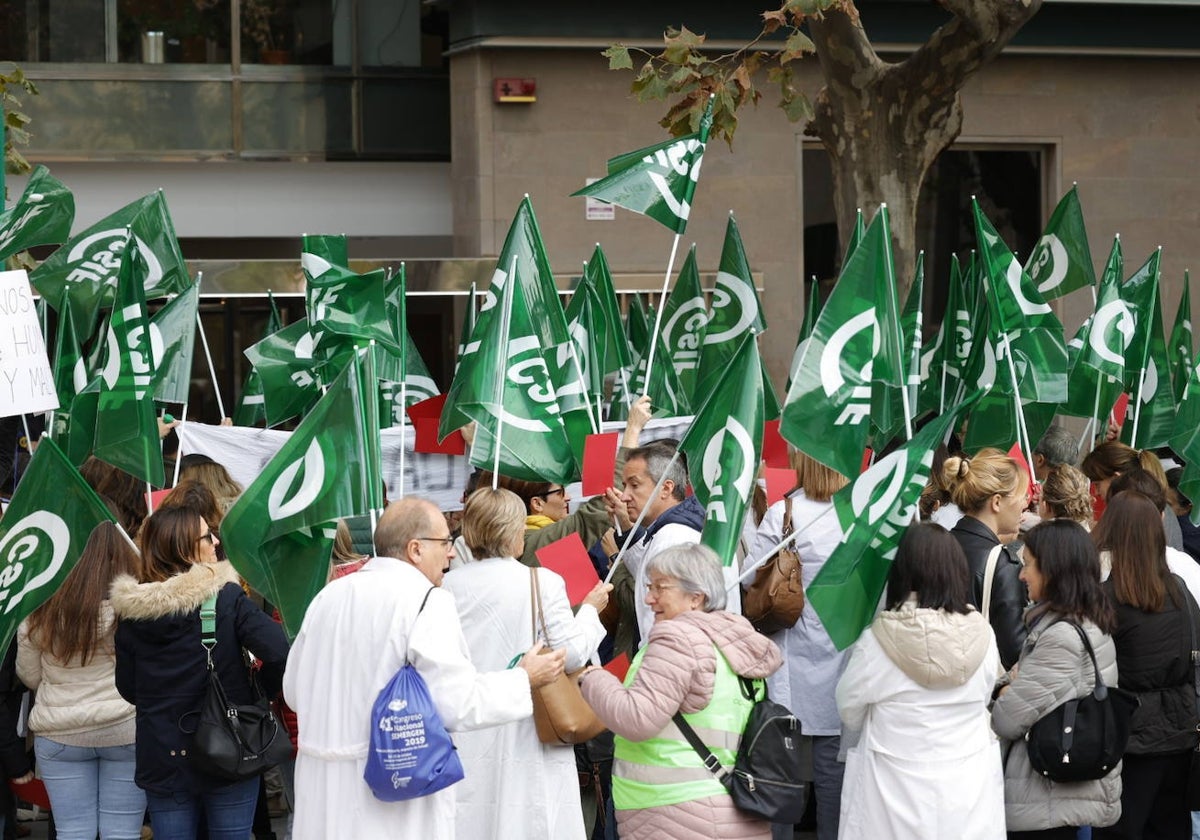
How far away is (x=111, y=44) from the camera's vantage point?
56.8 ft

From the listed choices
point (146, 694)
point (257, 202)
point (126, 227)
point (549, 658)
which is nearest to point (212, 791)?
point (146, 694)

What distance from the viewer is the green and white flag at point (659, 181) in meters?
8.10

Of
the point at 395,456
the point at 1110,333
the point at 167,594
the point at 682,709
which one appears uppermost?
the point at 1110,333

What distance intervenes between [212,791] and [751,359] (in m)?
2.39

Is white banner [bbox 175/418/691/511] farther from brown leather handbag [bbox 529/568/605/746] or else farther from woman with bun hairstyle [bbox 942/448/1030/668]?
brown leather handbag [bbox 529/568/605/746]

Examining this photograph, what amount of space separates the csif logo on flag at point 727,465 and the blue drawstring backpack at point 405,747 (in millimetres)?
1635

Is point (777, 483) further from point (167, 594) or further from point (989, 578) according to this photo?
point (167, 594)

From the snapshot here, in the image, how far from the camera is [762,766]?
5402mm

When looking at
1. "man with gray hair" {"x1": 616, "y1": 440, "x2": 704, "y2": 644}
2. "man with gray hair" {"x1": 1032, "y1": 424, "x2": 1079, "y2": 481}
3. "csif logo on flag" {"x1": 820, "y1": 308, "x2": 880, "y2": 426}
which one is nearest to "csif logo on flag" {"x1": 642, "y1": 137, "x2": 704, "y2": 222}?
"man with gray hair" {"x1": 616, "y1": 440, "x2": 704, "y2": 644}

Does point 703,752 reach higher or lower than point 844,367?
lower

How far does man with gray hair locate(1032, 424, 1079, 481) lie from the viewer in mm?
8695

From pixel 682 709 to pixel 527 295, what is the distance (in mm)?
2654

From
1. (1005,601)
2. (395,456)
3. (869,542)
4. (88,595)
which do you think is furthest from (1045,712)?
Result: (395,456)

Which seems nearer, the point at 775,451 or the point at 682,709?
the point at 682,709
